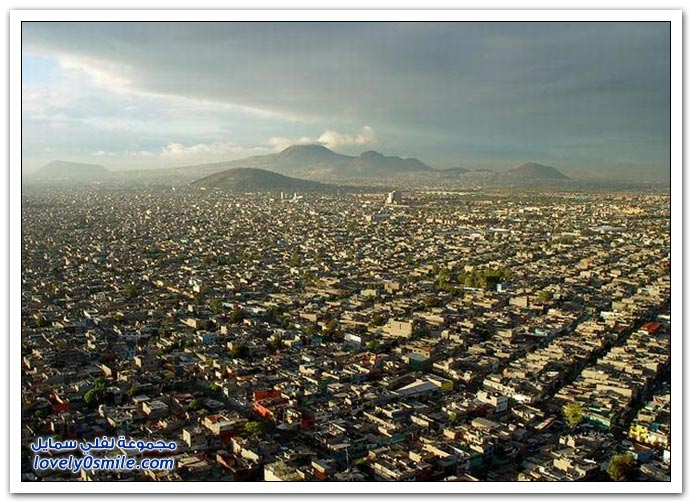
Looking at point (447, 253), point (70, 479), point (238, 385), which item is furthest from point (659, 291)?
point (70, 479)

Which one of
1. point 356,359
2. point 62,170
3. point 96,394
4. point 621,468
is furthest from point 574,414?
point 62,170

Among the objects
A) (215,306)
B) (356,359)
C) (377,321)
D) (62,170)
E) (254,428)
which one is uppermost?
(62,170)

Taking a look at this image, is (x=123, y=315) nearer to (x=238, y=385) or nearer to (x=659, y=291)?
(x=238, y=385)

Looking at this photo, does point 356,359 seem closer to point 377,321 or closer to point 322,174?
point 377,321

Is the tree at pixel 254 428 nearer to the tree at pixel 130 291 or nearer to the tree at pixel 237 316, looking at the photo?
the tree at pixel 237 316

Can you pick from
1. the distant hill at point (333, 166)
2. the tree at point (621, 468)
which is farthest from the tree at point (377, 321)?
the distant hill at point (333, 166)
